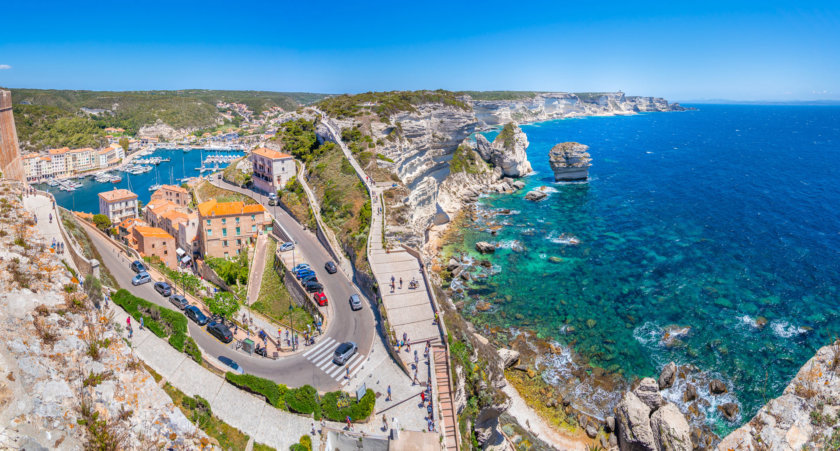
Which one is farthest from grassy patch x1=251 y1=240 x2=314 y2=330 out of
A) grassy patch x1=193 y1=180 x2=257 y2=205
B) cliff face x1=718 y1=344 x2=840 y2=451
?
cliff face x1=718 y1=344 x2=840 y2=451

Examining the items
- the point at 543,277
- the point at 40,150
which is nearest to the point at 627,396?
the point at 543,277

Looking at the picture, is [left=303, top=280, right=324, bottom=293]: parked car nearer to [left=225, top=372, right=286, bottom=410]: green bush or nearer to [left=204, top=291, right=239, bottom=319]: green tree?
[left=204, top=291, right=239, bottom=319]: green tree

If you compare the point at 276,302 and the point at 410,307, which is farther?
the point at 276,302

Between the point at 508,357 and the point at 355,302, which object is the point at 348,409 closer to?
the point at 355,302

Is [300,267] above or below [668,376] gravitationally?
above

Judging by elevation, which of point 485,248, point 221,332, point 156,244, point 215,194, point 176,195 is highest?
point 215,194

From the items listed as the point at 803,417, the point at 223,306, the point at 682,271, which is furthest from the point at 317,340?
the point at 682,271
